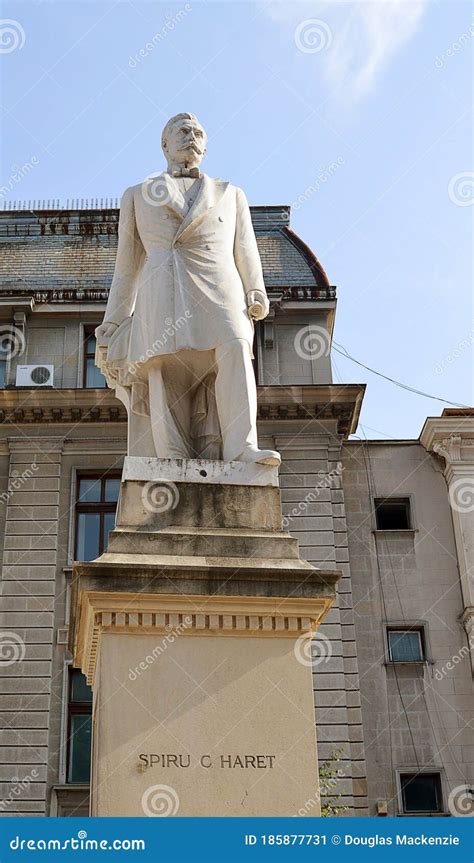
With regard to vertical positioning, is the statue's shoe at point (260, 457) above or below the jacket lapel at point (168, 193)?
below

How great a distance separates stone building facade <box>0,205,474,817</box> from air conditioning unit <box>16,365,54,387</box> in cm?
5

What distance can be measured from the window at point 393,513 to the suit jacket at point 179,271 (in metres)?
17.9

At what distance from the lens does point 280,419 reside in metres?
26.0

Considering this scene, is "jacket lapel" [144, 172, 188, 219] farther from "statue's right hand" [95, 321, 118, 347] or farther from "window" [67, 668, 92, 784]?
"window" [67, 668, 92, 784]

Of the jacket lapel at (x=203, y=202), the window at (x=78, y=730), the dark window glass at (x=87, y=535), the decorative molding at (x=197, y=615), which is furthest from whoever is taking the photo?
the dark window glass at (x=87, y=535)

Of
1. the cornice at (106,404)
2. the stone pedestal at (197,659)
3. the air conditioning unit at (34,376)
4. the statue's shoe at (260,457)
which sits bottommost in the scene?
the stone pedestal at (197,659)

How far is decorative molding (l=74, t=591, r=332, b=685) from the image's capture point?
718cm

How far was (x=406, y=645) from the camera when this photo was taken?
24.9 m

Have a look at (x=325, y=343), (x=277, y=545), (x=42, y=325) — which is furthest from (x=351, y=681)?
(x=277, y=545)

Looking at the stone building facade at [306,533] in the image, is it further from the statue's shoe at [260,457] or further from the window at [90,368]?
the statue's shoe at [260,457]

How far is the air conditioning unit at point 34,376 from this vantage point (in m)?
26.5

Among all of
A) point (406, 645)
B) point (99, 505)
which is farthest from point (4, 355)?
point (406, 645)

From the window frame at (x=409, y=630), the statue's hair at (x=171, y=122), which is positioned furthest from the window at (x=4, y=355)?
the statue's hair at (x=171, y=122)
